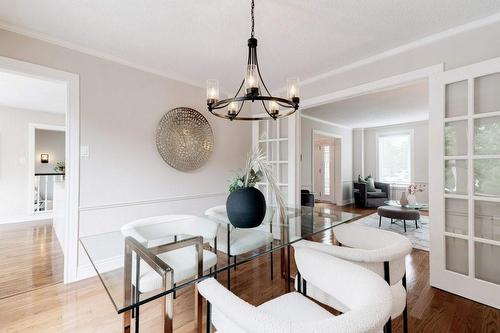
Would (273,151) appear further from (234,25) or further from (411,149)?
(411,149)

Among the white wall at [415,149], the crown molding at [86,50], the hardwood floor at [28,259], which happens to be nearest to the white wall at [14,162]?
the hardwood floor at [28,259]

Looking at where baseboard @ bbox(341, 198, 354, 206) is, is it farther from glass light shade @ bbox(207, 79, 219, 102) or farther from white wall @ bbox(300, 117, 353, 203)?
glass light shade @ bbox(207, 79, 219, 102)

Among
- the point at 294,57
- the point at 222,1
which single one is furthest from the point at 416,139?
the point at 222,1

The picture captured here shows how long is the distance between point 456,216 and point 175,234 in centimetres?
247

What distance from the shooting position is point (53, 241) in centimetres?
363

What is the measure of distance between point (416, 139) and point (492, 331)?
6087 mm

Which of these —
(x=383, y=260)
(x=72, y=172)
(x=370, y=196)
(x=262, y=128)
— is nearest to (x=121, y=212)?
(x=72, y=172)

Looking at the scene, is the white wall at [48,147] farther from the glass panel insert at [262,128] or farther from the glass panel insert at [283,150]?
the glass panel insert at [283,150]

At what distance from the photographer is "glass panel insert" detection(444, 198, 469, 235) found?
204cm

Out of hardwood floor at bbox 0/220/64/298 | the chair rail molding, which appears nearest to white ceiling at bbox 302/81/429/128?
the chair rail molding

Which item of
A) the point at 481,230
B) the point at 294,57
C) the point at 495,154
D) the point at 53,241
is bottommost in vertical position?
the point at 53,241

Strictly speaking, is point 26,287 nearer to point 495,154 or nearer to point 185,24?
point 185,24

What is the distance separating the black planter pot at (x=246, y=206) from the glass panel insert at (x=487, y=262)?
188 cm

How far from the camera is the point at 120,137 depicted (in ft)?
8.66
